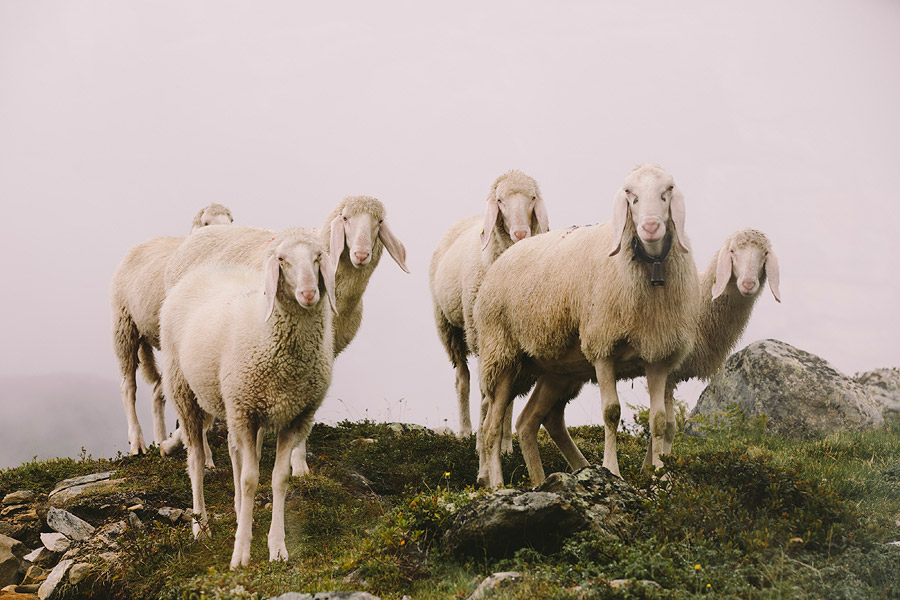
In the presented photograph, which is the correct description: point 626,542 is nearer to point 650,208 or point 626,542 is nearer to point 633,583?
point 633,583

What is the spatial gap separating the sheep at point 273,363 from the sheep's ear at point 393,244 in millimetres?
2492

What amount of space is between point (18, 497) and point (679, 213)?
858 centimetres

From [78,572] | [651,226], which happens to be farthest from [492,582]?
[78,572]

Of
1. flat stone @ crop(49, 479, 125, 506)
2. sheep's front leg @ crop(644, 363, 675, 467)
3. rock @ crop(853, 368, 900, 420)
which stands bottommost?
rock @ crop(853, 368, 900, 420)

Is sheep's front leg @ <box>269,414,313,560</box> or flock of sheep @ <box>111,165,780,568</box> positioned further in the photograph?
flock of sheep @ <box>111,165,780,568</box>

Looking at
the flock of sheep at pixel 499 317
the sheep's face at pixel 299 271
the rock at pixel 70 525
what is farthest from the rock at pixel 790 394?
the rock at pixel 70 525

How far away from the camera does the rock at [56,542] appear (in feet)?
30.9

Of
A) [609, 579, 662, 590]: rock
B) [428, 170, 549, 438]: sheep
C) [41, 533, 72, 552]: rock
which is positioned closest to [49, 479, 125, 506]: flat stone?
[41, 533, 72, 552]: rock

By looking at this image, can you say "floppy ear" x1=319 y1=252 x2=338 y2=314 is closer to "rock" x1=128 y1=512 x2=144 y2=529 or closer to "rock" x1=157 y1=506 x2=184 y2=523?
"rock" x1=157 y1=506 x2=184 y2=523

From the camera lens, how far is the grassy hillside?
19.9 feet

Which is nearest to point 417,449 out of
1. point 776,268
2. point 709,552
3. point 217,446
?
point 217,446

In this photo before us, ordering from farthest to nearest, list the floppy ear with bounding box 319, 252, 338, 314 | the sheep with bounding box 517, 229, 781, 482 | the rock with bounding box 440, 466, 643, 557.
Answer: the sheep with bounding box 517, 229, 781, 482, the floppy ear with bounding box 319, 252, 338, 314, the rock with bounding box 440, 466, 643, 557

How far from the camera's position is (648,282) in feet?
26.5

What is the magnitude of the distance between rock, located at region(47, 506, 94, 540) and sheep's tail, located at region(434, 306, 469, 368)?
5.63 metres
